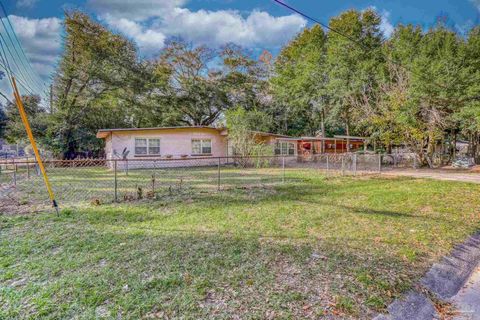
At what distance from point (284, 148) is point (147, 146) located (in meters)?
10.3

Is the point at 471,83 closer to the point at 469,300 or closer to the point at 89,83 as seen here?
the point at 469,300

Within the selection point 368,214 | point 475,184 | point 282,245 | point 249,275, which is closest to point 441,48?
point 475,184

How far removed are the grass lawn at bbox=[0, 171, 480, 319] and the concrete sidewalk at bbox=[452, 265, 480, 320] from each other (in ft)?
1.28

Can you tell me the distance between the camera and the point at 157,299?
2406 millimetres

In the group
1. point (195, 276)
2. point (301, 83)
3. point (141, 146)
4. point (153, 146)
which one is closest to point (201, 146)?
point (153, 146)

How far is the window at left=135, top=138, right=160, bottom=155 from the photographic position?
56.5 feet

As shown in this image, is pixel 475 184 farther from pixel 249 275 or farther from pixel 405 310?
pixel 249 275

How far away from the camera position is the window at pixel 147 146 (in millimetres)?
17206

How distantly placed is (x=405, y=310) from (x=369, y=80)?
725 inches

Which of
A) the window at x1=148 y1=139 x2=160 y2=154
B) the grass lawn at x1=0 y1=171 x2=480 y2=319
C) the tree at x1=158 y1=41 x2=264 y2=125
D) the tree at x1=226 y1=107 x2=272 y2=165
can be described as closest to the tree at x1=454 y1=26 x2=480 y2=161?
the grass lawn at x1=0 y1=171 x2=480 y2=319

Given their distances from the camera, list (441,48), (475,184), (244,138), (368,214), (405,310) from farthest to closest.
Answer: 1. (244,138)
2. (441,48)
3. (475,184)
4. (368,214)
5. (405,310)

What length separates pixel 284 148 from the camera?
21188 millimetres

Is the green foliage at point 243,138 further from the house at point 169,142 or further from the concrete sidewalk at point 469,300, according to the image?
the concrete sidewalk at point 469,300

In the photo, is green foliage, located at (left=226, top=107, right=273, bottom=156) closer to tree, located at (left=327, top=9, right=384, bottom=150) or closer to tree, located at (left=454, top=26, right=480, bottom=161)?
Result: tree, located at (left=327, top=9, right=384, bottom=150)
